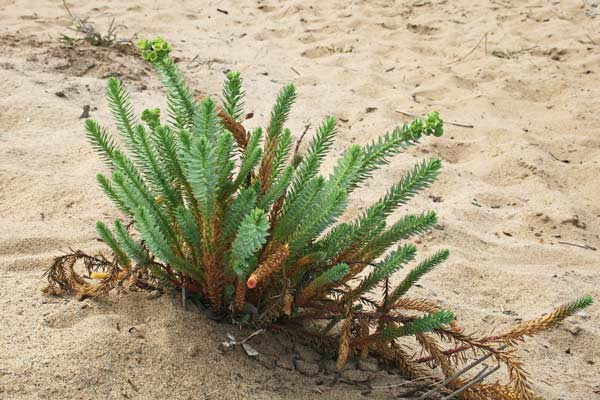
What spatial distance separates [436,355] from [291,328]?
0.41 m

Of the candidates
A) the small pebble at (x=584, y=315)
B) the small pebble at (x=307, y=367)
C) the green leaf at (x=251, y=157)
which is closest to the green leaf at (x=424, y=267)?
the small pebble at (x=307, y=367)

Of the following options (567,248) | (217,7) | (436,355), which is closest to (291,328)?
(436,355)

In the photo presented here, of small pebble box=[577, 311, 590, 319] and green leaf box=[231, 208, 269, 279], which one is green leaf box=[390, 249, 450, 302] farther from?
small pebble box=[577, 311, 590, 319]

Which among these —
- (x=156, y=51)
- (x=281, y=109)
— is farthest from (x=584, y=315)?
(x=156, y=51)

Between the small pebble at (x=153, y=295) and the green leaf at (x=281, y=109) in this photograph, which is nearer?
the green leaf at (x=281, y=109)

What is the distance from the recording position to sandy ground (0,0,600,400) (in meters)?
1.81

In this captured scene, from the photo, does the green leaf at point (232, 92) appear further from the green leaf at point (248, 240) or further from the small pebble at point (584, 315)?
the small pebble at point (584, 315)

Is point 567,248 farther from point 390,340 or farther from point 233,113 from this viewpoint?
point 233,113

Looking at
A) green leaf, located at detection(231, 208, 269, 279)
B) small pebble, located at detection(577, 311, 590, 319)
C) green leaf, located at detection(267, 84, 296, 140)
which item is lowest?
small pebble, located at detection(577, 311, 590, 319)

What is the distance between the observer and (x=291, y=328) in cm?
196

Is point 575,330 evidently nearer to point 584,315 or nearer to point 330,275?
point 584,315

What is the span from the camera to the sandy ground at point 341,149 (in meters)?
1.81

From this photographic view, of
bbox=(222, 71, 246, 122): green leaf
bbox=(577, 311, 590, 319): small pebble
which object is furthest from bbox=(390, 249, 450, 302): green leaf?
bbox=(577, 311, 590, 319): small pebble

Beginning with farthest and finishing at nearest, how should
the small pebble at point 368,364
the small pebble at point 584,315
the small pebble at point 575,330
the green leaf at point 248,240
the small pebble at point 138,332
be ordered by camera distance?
1. the small pebble at point 584,315
2. the small pebble at point 575,330
3. the small pebble at point 368,364
4. the small pebble at point 138,332
5. the green leaf at point 248,240
